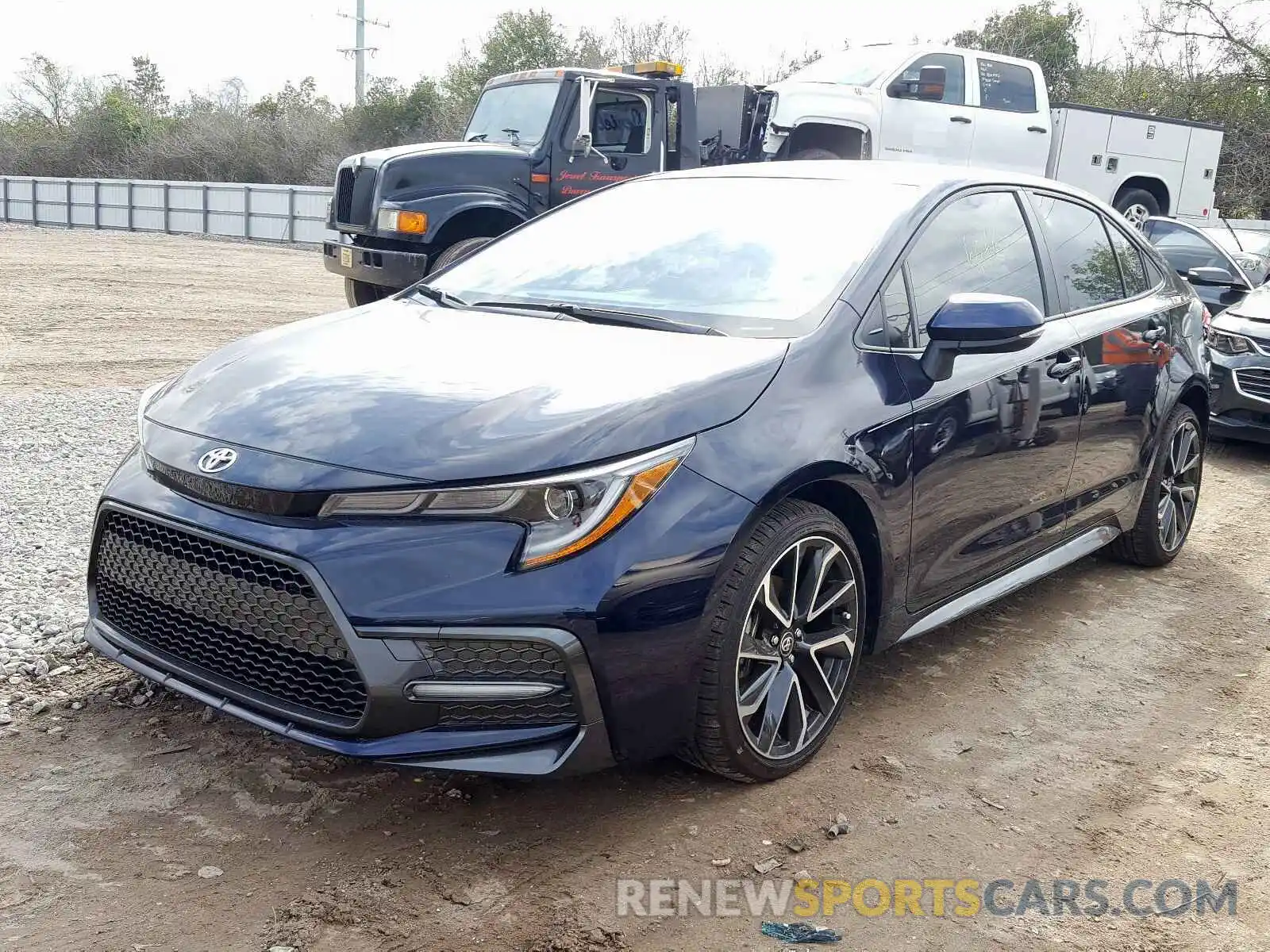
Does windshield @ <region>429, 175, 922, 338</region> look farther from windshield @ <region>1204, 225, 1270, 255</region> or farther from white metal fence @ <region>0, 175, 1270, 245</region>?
white metal fence @ <region>0, 175, 1270, 245</region>

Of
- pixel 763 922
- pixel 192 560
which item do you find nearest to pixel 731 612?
pixel 763 922

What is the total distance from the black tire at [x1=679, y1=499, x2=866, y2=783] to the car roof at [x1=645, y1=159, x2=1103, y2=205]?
1414mm

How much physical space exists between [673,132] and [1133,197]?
6.58 m

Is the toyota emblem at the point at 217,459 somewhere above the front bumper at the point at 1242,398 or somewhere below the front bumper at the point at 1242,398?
above

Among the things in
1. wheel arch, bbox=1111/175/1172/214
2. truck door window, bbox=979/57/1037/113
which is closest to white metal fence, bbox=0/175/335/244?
truck door window, bbox=979/57/1037/113

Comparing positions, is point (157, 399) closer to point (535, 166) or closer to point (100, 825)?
point (100, 825)

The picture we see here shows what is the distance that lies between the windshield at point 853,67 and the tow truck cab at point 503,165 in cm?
217

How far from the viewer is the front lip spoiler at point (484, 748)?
2.67m

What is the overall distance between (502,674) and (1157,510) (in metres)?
3.56

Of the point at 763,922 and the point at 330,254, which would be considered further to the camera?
the point at 330,254

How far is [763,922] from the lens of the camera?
2.64m

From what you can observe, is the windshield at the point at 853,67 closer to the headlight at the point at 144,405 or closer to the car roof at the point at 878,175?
the car roof at the point at 878,175
